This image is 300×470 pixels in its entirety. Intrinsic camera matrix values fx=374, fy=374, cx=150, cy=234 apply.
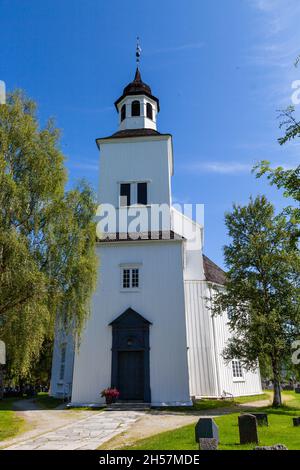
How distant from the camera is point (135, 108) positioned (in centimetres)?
2803

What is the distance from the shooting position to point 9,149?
14.6 meters

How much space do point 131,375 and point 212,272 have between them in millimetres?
11825

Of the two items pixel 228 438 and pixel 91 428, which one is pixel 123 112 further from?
pixel 228 438

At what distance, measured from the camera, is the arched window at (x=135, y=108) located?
27.8 meters

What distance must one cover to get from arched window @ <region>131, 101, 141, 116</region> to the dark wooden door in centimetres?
1717

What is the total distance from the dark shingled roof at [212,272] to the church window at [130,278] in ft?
23.6

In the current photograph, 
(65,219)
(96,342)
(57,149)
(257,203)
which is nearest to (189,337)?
(96,342)

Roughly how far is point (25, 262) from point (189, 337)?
44.8ft

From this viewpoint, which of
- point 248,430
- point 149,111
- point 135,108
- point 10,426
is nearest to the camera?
point 248,430

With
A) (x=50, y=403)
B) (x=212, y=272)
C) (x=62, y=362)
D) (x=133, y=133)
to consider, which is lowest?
(x=50, y=403)

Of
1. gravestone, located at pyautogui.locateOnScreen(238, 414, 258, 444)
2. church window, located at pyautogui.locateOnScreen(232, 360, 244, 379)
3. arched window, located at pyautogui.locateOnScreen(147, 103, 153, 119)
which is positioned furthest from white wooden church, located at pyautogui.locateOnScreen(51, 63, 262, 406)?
gravestone, located at pyautogui.locateOnScreen(238, 414, 258, 444)

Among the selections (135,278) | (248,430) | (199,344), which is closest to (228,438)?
(248,430)

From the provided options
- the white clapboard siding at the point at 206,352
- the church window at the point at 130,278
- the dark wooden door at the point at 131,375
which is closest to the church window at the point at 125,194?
the church window at the point at 130,278

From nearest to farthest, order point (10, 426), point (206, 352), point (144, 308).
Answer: point (10, 426), point (144, 308), point (206, 352)
